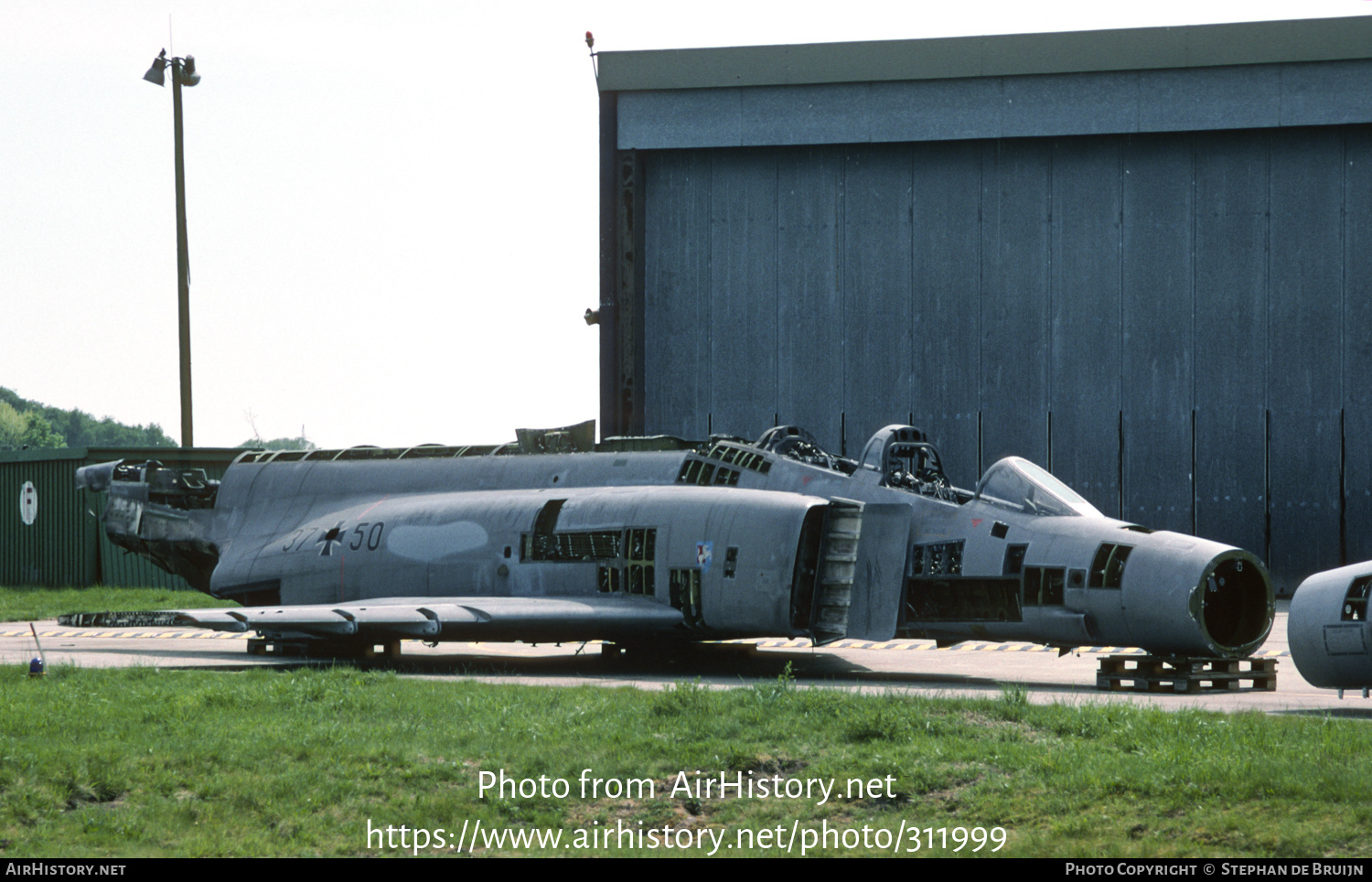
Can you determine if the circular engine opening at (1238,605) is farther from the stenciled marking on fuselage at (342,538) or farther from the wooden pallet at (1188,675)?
the stenciled marking on fuselage at (342,538)

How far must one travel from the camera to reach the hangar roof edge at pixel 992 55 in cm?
3391

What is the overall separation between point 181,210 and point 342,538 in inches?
667

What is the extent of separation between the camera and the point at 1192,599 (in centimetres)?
1536

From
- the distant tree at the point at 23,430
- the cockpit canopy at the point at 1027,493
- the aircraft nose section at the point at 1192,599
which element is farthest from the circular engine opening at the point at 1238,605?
the distant tree at the point at 23,430

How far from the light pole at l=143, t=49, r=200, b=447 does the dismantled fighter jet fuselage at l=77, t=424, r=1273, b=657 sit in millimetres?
13393

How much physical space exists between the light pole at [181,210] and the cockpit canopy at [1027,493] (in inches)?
947

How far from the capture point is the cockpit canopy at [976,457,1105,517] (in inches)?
678

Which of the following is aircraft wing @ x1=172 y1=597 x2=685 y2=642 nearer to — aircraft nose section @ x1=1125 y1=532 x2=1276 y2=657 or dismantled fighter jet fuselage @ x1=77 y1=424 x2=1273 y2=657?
dismantled fighter jet fuselage @ x1=77 y1=424 x2=1273 y2=657

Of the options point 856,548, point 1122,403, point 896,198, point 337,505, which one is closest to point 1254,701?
point 856,548

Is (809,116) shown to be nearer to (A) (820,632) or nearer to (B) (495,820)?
(A) (820,632)

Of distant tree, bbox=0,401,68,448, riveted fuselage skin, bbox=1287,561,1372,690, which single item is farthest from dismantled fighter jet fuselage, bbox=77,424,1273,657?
distant tree, bbox=0,401,68,448

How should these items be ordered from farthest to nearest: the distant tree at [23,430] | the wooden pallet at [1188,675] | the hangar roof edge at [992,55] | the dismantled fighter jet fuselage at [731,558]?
the distant tree at [23,430], the hangar roof edge at [992,55], the dismantled fighter jet fuselage at [731,558], the wooden pallet at [1188,675]

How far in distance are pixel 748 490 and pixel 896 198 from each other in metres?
19.2

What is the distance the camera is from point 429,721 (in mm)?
12898
